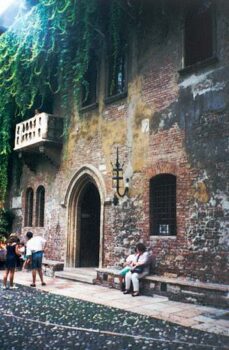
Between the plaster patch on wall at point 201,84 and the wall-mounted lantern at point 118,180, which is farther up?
the plaster patch on wall at point 201,84

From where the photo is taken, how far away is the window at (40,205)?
15414 mm

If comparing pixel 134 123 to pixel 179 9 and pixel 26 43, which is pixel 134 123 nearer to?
pixel 179 9

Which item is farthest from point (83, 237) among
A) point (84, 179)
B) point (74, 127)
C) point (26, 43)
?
point (26, 43)

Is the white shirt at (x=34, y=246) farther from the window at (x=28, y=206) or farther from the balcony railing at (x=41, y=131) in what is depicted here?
the window at (x=28, y=206)

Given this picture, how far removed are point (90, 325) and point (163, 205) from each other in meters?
4.21

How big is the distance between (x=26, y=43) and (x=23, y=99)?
78.1 inches

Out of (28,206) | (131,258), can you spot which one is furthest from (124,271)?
(28,206)

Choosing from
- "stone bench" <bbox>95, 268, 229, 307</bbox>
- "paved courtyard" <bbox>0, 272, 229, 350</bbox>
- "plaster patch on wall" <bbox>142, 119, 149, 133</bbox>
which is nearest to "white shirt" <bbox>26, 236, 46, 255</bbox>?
"paved courtyard" <bbox>0, 272, 229, 350</bbox>

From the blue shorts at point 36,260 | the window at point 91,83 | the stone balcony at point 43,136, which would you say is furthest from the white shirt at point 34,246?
the window at point 91,83

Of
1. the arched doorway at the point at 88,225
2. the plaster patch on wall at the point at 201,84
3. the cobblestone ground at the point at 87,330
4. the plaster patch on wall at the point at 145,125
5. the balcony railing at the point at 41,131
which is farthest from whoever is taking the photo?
the balcony railing at the point at 41,131

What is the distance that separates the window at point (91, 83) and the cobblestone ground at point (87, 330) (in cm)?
716

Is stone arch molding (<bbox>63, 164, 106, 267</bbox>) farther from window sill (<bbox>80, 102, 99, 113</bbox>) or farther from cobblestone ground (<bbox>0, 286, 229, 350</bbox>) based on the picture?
cobblestone ground (<bbox>0, 286, 229, 350</bbox>)

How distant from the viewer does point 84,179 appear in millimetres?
13133

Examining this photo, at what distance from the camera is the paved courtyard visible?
18.8 ft
